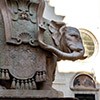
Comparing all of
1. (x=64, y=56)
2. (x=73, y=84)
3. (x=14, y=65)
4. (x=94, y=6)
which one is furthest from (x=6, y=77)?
(x=94, y=6)

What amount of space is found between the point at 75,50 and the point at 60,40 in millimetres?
101

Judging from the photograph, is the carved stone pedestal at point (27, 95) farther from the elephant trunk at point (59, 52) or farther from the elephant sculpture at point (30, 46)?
the elephant trunk at point (59, 52)

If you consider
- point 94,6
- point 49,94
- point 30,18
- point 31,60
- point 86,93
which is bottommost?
point 86,93

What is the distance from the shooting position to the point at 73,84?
9695mm

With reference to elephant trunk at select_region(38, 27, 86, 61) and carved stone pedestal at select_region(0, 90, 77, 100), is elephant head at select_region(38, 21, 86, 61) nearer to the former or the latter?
elephant trunk at select_region(38, 27, 86, 61)

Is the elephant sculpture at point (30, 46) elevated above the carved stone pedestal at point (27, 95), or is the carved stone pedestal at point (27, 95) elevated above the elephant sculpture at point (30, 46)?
the elephant sculpture at point (30, 46)

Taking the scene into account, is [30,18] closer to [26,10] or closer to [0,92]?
[26,10]

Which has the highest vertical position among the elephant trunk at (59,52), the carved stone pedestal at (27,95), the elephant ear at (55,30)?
the elephant ear at (55,30)

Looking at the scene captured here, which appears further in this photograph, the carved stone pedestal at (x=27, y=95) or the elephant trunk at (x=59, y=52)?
the elephant trunk at (x=59, y=52)

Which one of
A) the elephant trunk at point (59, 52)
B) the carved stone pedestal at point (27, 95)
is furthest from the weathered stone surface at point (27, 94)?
the elephant trunk at point (59, 52)

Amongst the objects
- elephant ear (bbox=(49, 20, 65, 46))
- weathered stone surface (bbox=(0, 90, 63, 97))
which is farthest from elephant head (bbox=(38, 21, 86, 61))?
weathered stone surface (bbox=(0, 90, 63, 97))

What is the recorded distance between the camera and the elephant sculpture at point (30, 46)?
154cm

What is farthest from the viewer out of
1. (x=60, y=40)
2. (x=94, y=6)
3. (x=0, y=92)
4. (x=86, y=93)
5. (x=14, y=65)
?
(x=94, y=6)

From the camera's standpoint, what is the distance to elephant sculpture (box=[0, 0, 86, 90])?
1.54 metres
